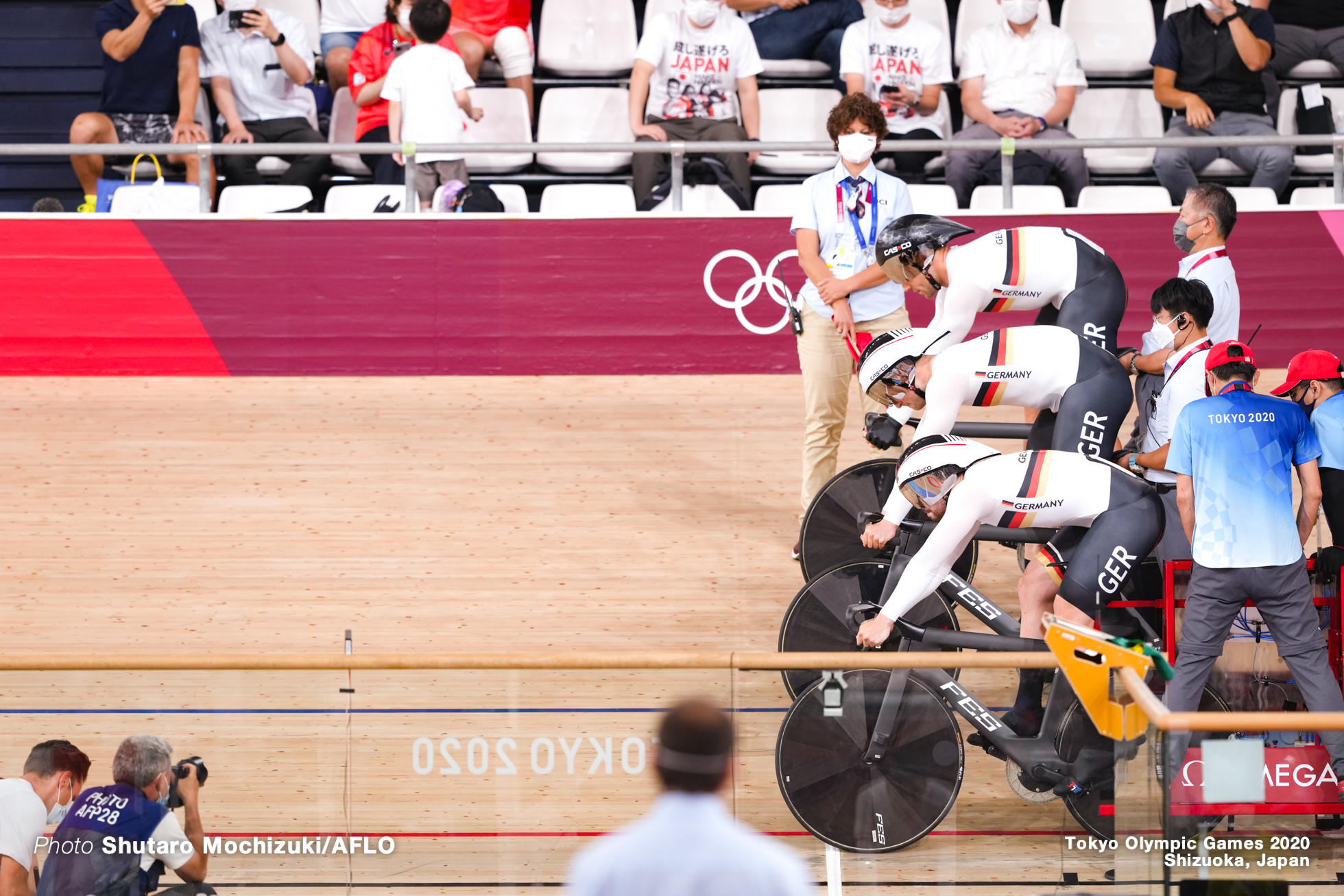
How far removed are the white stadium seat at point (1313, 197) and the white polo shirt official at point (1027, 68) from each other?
1366 millimetres

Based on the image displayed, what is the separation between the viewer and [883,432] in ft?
16.4

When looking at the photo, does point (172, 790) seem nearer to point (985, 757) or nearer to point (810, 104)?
Answer: point (985, 757)

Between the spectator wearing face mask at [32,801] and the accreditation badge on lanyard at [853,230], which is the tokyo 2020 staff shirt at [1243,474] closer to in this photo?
the accreditation badge on lanyard at [853,230]

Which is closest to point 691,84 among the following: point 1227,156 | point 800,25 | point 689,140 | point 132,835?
point 689,140

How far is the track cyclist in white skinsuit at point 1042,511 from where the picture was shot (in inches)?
166

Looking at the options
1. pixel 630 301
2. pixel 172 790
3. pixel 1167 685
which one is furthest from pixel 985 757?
pixel 630 301

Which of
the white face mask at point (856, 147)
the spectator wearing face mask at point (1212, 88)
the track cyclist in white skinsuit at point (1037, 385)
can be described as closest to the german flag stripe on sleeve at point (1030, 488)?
the track cyclist in white skinsuit at point (1037, 385)

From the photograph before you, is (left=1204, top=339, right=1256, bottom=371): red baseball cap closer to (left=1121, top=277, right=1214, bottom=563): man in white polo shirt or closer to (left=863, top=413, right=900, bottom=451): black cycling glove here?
(left=1121, top=277, right=1214, bottom=563): man in white polo shirt

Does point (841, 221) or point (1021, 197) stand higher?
point (1021, 197)

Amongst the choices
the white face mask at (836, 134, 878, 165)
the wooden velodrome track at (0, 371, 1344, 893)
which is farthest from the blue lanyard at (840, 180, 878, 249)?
the wooden velodrome track at (0, 371, 1344, 893)

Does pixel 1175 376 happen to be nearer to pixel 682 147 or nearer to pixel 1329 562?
pixel 1329 562

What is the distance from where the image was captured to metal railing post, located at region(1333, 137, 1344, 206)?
308 inches

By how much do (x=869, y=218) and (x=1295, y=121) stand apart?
3882 millimetres

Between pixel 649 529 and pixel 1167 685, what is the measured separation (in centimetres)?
293
